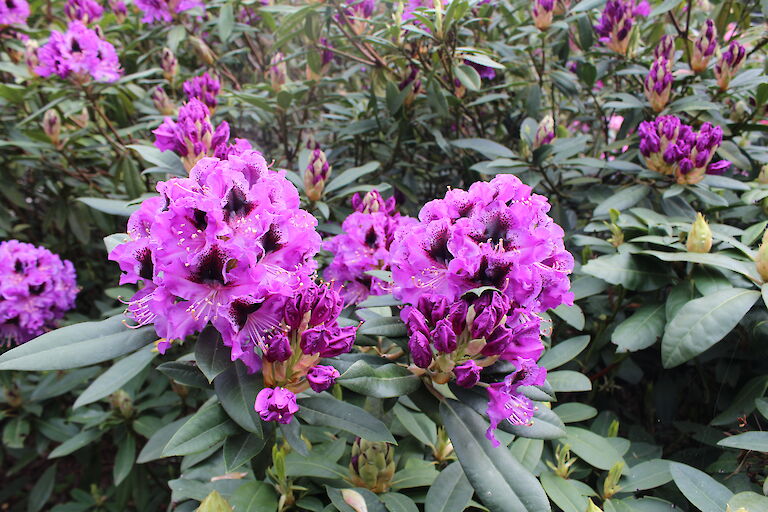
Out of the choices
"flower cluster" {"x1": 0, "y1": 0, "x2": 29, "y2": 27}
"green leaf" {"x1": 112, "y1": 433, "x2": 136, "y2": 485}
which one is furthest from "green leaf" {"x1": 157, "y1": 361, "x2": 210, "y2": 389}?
"flower cluster" {"x1": 0, "y1": 0, "x2": 29, "y2": 27}

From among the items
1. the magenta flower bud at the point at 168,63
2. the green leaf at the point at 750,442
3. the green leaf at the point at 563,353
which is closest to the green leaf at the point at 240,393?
the green leaf at the point at 563,353

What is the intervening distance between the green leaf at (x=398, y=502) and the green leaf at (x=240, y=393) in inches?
16.1

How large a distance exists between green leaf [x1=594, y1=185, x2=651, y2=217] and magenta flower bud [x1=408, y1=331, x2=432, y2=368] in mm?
1078

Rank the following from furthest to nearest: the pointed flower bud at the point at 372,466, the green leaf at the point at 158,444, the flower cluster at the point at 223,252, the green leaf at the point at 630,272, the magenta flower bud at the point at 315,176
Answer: the magenta flower bud at the point at 315,176 < the green leaf at the point at 158,444 < the green leaf at the point at 630,272 < the pointed flower bud at the point at 372,466 < the flower cluster at the point at 223,252

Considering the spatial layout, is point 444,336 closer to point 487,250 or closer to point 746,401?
point 487,250

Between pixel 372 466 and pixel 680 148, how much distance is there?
56.4 inches

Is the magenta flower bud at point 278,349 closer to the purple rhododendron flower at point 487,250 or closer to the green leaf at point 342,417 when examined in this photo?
the green leaf at point 342,417

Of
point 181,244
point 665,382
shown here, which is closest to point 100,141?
point 181,244

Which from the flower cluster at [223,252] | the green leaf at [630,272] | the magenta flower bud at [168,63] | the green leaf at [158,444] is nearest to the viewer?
the flower cluster at [223,252]

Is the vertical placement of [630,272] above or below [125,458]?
above

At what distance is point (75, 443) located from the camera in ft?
7.09

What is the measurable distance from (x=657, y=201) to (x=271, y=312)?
1621 millimetres

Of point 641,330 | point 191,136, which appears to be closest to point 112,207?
point 191,136

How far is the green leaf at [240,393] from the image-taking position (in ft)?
3.22
